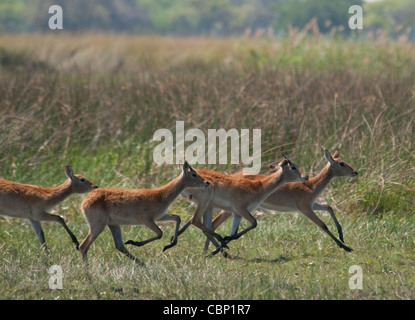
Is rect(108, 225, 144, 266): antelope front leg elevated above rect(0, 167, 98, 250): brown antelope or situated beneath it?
situated beneath

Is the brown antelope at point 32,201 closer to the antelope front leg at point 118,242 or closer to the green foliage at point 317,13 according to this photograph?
the antelope front leg at point 118,242

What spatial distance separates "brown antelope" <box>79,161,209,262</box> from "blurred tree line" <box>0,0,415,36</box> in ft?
170

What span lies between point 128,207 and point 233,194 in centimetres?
104

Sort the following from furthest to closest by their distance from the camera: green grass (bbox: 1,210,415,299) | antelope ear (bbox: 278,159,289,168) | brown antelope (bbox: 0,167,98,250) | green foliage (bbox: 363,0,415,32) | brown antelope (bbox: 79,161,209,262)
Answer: green foliage (bbox: 363,0,415,32) < antelope ear (bbox: 278,159,289,168) < brown antelope (bbox: 0,167,98,250) < brown antelope (bbox: 79,161,209,262) < green grass (bbox: 1,210,415,299)

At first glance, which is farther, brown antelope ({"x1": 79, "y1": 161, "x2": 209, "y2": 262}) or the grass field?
brown antelope ({"x1": 79, "y1": 161, "x2": 209, "y2": 262})

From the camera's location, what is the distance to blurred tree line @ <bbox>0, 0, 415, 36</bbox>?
2687 inches

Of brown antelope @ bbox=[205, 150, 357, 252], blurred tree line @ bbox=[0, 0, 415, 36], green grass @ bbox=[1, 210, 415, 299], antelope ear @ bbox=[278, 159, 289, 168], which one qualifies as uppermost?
blurred tree line @ bbox=[0, 0, 415, 36]

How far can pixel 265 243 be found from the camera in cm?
771

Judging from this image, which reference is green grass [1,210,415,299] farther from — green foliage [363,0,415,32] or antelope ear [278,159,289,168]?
green foliage [363,0,415,32]

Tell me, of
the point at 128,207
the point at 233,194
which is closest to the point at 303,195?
the point at 233,194

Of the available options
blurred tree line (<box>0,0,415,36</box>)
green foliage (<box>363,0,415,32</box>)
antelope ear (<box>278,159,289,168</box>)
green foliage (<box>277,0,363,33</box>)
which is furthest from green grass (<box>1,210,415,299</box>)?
green foliage (<box>277,0,363,33</box>)

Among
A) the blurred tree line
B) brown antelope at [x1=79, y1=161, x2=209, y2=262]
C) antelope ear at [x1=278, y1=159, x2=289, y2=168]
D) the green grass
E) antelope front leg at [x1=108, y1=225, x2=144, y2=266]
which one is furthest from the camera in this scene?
the blurred tree line

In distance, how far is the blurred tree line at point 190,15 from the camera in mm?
68250

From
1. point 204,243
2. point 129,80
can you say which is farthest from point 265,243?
point 129,80
